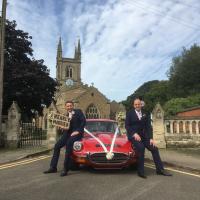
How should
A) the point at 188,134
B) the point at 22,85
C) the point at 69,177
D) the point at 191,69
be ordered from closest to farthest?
Result: 1. the point at 69,177
2. the point at 188,134
3. the point at 22,85
4. the point at 191,69

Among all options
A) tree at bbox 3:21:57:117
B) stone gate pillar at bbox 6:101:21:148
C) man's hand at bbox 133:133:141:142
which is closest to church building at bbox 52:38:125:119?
tree at bbox 3:21:57:117

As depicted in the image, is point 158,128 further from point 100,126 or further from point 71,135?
point 71,135

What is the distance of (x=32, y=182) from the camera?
7.53 m

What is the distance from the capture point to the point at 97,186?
23.1 feet

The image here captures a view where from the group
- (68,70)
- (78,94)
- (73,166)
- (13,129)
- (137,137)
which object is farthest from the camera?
(68,70)

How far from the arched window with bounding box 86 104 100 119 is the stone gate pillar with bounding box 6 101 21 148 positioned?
2610 inches

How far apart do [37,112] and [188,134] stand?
20460 mm

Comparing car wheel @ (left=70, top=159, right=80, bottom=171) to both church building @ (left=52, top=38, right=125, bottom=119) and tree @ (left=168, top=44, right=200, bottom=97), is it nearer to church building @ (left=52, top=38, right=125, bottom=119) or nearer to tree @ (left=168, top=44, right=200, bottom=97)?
tree @ (left=168, top=44, right=200, bottom=97)

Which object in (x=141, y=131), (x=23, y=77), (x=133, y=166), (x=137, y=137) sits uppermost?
(x=23, y=77)

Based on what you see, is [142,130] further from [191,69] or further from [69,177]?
[191,69]

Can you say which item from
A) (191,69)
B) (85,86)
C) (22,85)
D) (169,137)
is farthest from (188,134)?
(85,86)

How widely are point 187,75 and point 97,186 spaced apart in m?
54.0

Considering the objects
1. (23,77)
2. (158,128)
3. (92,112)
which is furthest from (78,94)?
(158,128)

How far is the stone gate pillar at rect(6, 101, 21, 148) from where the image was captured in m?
17.5
